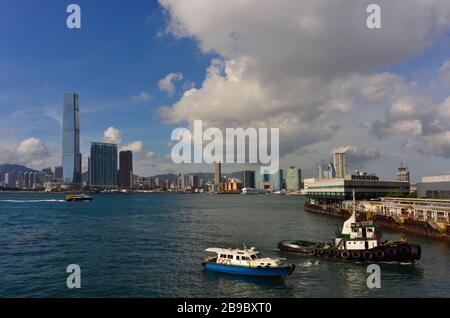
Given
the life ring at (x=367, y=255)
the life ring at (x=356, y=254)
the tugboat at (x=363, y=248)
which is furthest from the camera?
the life ring at (x=356, y=254)

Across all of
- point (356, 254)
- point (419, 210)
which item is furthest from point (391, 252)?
point (419, 210)

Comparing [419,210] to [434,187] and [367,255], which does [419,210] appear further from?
[367,255]

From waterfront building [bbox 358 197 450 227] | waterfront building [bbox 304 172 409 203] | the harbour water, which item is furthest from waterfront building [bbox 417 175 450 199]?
waterfront building [bbox 304 172 409 203]

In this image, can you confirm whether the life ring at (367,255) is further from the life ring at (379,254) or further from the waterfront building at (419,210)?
the waterfront building at (419,210)

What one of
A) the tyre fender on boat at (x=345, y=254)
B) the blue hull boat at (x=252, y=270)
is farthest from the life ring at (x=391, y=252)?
the blue hull boat at (x=252, y=270)

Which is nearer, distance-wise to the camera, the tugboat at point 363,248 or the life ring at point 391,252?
the tugboat at point 363,248
